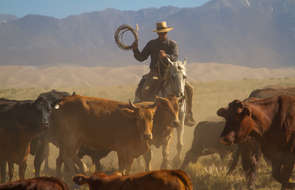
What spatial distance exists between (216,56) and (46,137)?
451ft

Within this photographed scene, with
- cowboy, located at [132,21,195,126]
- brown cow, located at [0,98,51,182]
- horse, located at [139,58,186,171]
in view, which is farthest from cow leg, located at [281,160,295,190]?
cowboy, located at [132,21,195,126]

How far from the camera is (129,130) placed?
8.18m

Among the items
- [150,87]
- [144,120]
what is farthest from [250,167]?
[150,87]

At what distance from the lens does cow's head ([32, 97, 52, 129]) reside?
27.8 feet

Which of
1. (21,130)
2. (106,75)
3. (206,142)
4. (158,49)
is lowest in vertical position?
(106,75)

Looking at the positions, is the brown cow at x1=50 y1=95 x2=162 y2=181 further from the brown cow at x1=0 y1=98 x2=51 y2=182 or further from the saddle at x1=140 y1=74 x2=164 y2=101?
the saddle at x1=140 y1=74 x2=164 y2=101

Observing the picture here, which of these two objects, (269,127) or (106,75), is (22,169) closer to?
(269,127)

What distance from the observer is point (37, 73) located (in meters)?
91.2

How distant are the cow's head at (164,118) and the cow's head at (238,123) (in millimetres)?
2695

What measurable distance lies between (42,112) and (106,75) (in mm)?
85529

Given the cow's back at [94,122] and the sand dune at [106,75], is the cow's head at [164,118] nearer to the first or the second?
the cow's back at [94,122]

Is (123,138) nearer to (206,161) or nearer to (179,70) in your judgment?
(179,70)

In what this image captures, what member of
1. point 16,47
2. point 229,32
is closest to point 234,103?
point 229,32

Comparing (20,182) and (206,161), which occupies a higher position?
(20,182)
